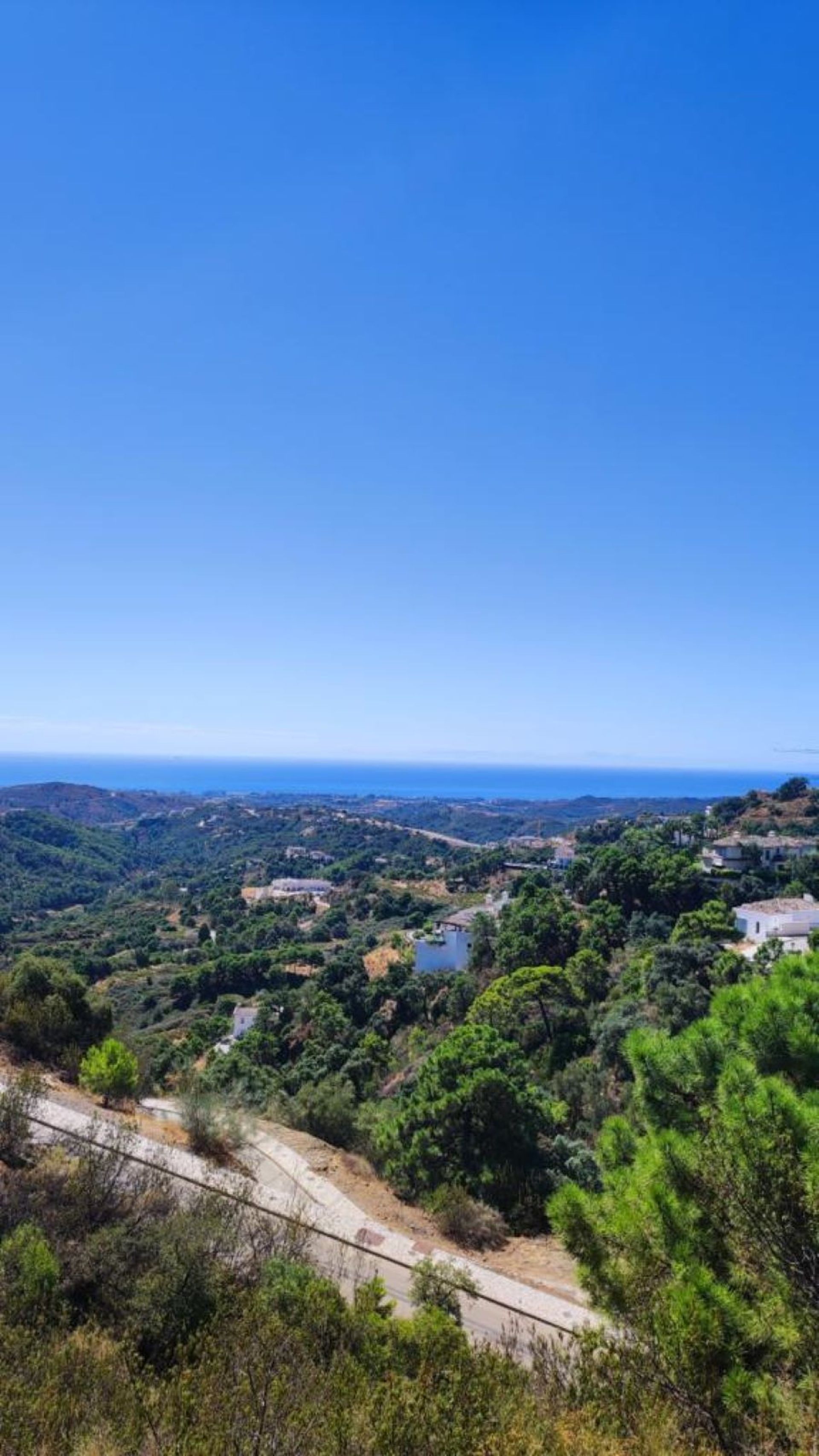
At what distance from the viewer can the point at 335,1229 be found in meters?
11.1

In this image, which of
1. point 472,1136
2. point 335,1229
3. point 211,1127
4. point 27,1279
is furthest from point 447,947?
point 27,1279

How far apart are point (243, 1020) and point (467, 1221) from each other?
29.7 m

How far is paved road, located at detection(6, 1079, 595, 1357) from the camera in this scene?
30.7 feet

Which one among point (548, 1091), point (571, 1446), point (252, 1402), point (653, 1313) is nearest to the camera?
point (571, 1446)

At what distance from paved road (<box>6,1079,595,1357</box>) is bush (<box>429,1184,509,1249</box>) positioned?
2.65 feet

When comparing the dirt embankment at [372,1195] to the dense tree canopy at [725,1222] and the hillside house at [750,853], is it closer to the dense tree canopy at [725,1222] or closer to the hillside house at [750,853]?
the dense tree canopy at [725,1222]

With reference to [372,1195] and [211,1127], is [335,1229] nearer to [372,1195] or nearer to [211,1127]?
[372,1195]

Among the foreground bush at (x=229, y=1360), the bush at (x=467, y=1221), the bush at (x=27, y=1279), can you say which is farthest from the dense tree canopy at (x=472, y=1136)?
the bush at (x=27, y=1279)

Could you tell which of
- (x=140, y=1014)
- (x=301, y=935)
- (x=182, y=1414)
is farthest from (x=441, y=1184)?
(x=301, y=935)

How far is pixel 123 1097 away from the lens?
48.8ft

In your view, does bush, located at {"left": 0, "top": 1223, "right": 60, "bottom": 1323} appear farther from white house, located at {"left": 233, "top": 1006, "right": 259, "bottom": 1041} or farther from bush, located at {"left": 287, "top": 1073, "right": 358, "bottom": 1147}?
white house, located at {"left": 233, "top": 1006, "right": 259, "bottom": 1041}

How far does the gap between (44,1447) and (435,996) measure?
33554 mm

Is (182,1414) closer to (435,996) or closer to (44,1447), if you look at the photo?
(44,1447)

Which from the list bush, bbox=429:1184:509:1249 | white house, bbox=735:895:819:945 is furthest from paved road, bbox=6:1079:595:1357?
white house, bbox=735:895:819:945
